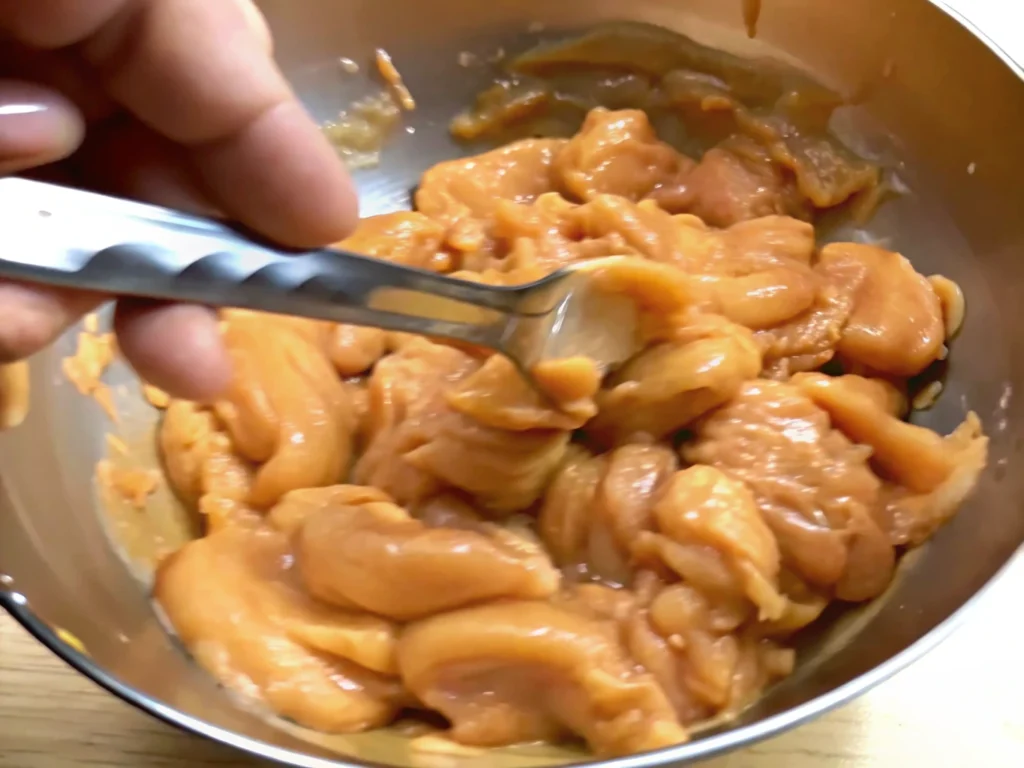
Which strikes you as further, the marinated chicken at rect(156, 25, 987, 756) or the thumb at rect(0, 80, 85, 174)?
the marinated chicken at rect(156, 25, 987, 756)

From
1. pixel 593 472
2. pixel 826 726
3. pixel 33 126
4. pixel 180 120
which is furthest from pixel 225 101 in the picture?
pixel 826 726

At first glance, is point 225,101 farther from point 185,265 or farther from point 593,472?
point 593,472

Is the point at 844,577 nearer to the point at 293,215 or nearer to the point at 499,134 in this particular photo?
the point at 293,215

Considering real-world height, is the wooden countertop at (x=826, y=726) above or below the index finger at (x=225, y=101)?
below

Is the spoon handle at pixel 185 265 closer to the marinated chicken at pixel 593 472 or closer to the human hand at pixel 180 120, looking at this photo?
the human hand at pixel 180 120

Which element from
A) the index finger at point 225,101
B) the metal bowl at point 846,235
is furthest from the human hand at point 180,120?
the metal bowl at point 846,235

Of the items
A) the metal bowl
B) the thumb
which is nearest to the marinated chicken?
the metal bowl

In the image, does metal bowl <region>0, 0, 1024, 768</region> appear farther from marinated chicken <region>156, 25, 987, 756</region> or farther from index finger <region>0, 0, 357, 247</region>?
index finger <region>0, 0, 357, 247</region>
